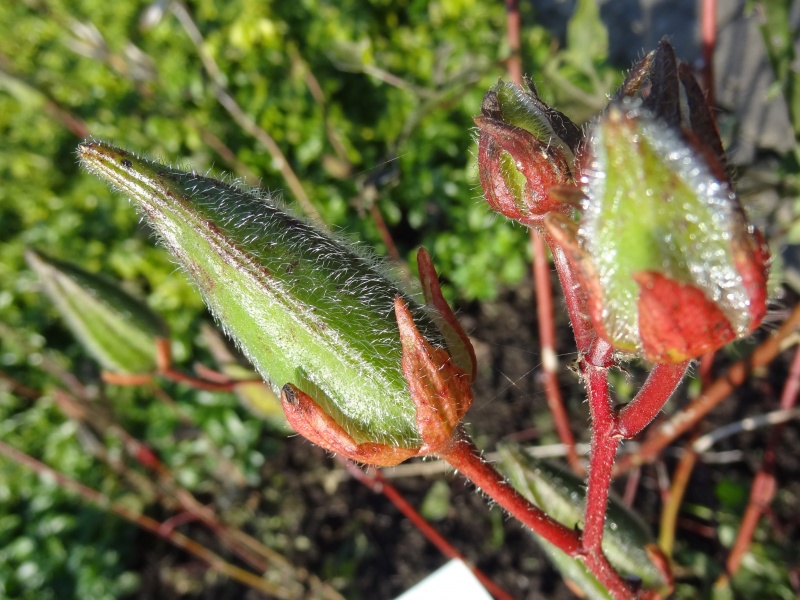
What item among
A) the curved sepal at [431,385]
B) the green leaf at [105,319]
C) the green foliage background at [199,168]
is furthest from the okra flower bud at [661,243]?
the green foliage background at [199,168]

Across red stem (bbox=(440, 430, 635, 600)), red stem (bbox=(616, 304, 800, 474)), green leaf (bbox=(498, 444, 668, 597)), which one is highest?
red stem (bbox=(440, 430, 635, 600))

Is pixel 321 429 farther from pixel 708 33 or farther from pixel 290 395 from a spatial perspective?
pixel 708 33

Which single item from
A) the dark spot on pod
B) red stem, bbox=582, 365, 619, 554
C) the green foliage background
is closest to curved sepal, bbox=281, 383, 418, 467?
the dark spot on pod

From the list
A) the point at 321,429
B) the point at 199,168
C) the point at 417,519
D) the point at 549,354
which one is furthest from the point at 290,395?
the point at 199,168

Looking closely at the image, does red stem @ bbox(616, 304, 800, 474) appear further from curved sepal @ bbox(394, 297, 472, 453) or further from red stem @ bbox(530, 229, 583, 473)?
curved sepal @ bbox(394, 297, 472, 453)

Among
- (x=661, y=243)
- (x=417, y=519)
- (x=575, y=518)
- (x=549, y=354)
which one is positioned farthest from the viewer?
→ (x=549, y=354)

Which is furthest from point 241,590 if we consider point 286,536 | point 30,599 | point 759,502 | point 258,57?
point 258,57
